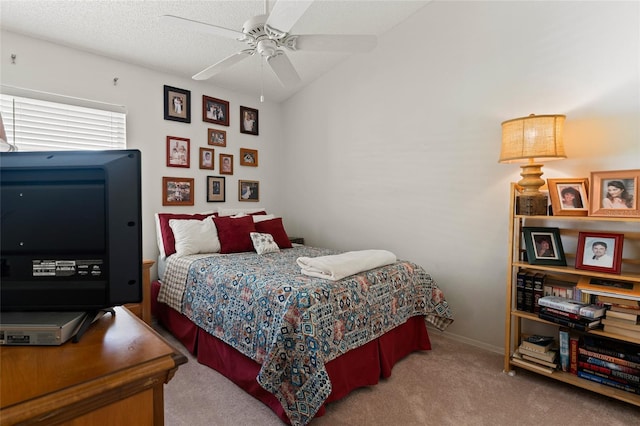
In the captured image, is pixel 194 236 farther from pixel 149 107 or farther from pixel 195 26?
pixel 195 26

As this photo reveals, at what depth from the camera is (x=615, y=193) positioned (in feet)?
6.43

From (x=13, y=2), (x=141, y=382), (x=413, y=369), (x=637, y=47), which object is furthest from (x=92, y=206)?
(x=637, y=47)

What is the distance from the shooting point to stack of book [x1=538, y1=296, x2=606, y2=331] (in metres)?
1.95

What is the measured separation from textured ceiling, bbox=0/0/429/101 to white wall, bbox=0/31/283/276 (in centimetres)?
12

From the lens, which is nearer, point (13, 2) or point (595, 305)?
point (595, 305)

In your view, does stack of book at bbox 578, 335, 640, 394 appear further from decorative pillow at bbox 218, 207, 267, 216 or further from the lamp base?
decorative pillow at bbox 218, 207, 267, 216

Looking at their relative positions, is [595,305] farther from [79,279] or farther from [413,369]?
[79,279]

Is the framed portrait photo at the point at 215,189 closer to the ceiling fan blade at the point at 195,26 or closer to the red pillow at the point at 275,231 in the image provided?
the red pillow at the point at 275,231

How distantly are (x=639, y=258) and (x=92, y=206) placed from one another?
2.87m

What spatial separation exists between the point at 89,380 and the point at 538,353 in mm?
2578

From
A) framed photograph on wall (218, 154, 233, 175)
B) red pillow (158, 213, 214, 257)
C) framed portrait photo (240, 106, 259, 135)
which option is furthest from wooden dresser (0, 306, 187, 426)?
framed portrait photo (240, 106, 259, 135)

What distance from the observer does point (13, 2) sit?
2.38 meters

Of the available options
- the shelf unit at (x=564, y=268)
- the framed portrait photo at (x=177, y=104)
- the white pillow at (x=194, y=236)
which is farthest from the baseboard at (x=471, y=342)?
the framed portrait photo at (x=177, y=104)

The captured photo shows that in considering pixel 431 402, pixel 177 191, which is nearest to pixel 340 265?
pixel 431 402
